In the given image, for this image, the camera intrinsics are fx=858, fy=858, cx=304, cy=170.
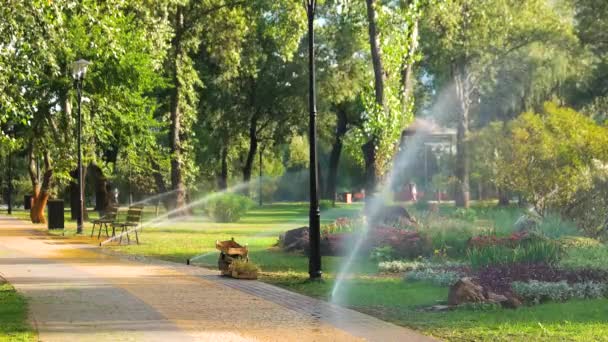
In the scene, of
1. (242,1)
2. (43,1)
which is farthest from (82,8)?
(242,1)

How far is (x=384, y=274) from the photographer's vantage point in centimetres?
1634

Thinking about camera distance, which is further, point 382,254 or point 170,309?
point 382,254

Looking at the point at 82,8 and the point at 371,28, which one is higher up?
the point at 371,28

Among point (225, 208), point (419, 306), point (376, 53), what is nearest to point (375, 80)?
point (376, 53)

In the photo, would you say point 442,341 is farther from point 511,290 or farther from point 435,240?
point 435,240

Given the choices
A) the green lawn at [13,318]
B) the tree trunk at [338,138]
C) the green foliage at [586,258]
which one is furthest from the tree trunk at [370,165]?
the tree trunk at [338,138]

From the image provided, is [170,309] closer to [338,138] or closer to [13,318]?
[13,318]

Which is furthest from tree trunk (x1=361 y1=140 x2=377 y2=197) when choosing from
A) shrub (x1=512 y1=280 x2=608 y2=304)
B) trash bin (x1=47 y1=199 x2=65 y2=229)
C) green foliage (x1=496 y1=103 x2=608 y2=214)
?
shrub (x1=512 y1=280 x2=608 y2=304)

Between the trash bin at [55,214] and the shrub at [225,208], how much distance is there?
950 centimetres

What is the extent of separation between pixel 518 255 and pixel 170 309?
259 inches

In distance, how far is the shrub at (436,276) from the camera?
14.0 meters

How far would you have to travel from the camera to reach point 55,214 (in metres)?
31.8

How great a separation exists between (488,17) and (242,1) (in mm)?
14492

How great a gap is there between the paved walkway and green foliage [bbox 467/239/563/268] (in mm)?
3749
